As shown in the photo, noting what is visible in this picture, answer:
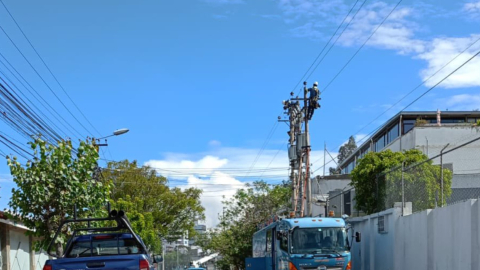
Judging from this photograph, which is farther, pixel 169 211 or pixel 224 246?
pixel 224 246

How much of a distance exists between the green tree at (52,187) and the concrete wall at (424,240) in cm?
970

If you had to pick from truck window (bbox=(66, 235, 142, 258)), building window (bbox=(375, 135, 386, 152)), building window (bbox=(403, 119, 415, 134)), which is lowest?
truck window (bbox=(66, 235, 142, 258))

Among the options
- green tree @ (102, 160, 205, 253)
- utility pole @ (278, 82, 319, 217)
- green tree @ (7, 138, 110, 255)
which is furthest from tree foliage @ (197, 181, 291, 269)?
green tree @ (7, 138, 110, 255)

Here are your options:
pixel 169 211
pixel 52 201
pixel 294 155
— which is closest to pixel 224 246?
pixel 169 211

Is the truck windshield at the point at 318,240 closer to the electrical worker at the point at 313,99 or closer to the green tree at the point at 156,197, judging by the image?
the electrical worker at the point at 313,99

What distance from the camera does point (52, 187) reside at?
18.5 meters

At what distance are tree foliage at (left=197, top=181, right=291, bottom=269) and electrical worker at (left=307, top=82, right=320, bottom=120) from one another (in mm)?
21434

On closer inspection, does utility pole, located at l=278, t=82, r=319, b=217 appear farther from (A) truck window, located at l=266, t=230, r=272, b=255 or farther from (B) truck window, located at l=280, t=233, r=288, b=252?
(B) truck window, located at l=280, t=233, r=288, b=252

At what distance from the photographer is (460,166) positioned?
44.6 meters

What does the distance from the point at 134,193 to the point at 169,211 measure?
11.3 ft

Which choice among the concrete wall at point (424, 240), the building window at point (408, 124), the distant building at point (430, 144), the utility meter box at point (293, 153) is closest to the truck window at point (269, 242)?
the concrete wall at point (424, 240)

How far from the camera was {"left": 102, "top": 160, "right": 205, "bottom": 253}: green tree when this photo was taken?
5375cm

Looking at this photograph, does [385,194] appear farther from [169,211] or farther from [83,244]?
[169,211]

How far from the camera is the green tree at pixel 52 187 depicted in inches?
723
